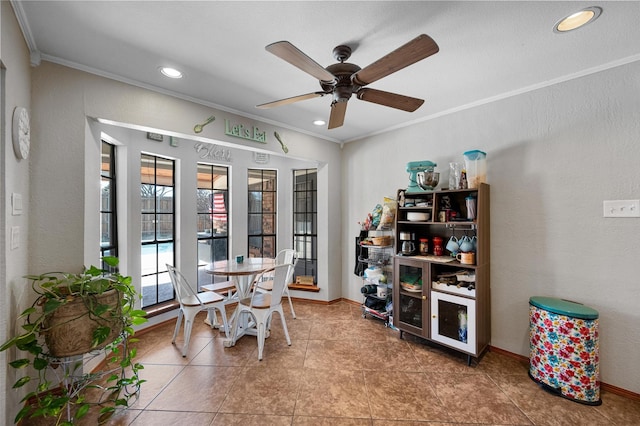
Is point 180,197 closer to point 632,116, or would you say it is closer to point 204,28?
point 204,28

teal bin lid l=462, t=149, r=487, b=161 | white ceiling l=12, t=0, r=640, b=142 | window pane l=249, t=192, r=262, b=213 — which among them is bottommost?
window pane l=249, t=192, r=262, b=213

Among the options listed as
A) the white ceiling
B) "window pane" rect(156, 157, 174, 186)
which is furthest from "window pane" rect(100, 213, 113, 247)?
the white ceiling

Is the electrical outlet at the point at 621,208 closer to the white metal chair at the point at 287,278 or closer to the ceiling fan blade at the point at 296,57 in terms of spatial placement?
the ceiling fan blade at the point at 296,57

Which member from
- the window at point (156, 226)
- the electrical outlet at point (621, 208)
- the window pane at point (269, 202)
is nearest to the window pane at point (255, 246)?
the window pane at point (269, 202)

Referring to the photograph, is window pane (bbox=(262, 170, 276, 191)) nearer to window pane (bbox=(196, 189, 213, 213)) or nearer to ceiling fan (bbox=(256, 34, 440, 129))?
window pane (bbox=(196, 189, 213, 213))

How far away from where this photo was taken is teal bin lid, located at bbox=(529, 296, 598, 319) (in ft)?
6.25

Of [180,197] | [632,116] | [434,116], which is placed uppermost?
[434,116]

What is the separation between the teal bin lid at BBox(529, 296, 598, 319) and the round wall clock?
3.81m

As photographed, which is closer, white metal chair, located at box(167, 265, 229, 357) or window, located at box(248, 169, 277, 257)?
white metal chair, located at box(167, 265, 229, 357)

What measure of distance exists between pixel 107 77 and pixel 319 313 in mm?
3426

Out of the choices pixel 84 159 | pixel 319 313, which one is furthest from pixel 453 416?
pixel 84 159

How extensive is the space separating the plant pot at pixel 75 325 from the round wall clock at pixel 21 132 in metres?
0.98

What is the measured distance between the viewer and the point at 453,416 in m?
1.78

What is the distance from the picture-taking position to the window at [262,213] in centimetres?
452
